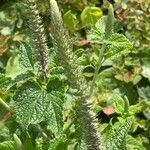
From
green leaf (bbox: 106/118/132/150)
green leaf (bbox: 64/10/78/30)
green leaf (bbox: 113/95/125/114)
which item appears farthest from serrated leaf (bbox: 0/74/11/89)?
green leaf (bbox: 64/10/78/30)

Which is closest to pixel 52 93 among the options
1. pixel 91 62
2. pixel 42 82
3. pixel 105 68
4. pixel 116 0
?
pixel 42 82

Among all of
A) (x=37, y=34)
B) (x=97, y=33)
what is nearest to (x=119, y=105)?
(x=97, y=33)

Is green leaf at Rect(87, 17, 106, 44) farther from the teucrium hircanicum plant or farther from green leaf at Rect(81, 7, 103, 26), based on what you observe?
green leaf at Rect(81, 7, 103, 26)

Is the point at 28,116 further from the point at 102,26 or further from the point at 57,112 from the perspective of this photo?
the point at 102,26

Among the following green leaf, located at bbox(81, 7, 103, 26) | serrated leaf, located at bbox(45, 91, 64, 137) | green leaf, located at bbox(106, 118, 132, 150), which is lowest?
green leaf, located at bbox(81, 7, 103, 26)

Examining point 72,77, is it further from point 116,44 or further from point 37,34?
point 116,44

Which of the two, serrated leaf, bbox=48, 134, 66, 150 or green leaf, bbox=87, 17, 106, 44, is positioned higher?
green leaf, bbox=87, 17, 106, 44
